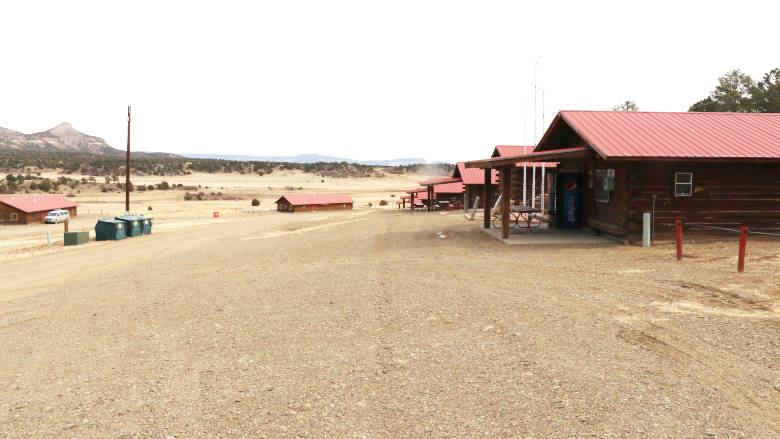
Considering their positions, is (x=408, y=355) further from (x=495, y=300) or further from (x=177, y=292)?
(x=177, y=292)

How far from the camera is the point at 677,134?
57.3ft

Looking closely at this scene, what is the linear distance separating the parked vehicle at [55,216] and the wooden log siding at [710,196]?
45.1 metres

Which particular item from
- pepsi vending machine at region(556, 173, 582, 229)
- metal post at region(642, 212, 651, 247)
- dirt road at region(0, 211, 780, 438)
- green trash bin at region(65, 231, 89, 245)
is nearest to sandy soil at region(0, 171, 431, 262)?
green trash bin at region(65, 231, 89, 245)

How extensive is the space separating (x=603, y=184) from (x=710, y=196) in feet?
10.5

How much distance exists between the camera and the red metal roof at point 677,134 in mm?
15672

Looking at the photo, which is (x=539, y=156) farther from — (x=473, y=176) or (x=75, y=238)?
(x=75, y=238)

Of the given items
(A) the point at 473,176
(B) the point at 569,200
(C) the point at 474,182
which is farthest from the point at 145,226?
(B) the point at 569,200

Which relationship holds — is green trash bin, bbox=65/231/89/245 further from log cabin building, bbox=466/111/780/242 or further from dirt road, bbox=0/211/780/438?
log cabin building, bbox=466/111/780/242

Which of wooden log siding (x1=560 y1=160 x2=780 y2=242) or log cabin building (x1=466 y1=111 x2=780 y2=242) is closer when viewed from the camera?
log cabin building (x1=466 y1=111 x2=780 y2=242)

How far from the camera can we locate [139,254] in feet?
66.6

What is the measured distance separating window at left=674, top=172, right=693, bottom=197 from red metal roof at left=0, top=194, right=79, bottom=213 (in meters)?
47.0

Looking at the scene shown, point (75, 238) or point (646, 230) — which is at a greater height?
point (646, 230)

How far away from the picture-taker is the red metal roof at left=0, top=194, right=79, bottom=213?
42.5m

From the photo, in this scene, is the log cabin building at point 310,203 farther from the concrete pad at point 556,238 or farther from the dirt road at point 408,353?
the dirt road at point 408,353
